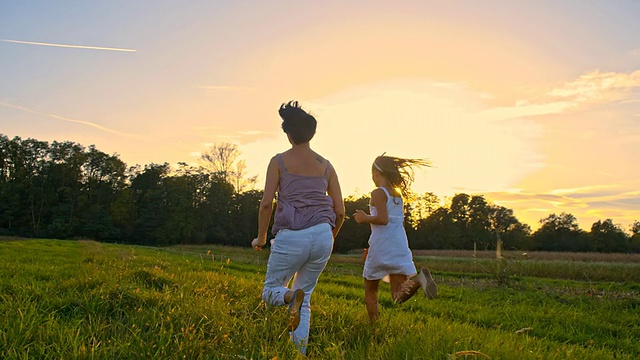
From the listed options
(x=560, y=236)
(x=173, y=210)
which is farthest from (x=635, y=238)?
(x=173, y=210)

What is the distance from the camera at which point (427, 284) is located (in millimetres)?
5195

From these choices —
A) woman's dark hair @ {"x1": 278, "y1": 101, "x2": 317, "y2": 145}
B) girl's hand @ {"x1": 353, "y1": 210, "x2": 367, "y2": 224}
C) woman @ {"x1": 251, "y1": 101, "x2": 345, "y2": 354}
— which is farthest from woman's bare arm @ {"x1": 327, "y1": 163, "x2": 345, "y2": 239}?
girl's hand @ {"x1": 353, "y1": 210, "x2": 367, "y2": 224}

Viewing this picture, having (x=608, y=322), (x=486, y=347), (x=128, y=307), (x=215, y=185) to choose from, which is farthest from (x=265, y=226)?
(x=215, y=185)

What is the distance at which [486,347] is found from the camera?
3.64 metres

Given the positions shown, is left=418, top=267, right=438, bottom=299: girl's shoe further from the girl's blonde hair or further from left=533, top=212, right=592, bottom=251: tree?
left=533, top=212, right=592, bottom=251: tree

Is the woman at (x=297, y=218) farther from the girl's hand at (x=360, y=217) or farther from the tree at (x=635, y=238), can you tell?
the tree at (x=635, y=238)

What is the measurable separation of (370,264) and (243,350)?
8.93 ft

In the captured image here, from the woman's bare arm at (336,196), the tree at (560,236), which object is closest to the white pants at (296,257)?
the woman's bare arm at (336,196)

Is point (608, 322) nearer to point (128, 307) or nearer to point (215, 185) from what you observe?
point (128, 307)

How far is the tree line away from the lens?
209 feet

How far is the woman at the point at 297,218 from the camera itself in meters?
4.34

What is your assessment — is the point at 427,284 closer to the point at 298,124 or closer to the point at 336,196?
the point at 336,196

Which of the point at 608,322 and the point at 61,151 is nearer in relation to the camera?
the point at 608,322

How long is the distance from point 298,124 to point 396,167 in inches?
76.5
